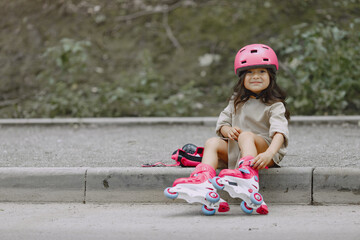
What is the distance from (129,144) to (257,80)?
2.20m

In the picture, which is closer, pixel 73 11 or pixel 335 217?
pixel 335 217

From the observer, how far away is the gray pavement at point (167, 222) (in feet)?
10.4

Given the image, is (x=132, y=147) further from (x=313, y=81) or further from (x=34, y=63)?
(x=34, y=63)

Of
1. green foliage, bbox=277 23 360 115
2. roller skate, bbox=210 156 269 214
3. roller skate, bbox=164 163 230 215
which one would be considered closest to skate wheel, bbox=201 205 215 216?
roller skate, bbox=164 163 230 215

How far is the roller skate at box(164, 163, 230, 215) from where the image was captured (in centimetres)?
361

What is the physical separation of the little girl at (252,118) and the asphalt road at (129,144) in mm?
585

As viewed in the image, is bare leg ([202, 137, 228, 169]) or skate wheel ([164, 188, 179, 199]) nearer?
skate wheel ([164, 188, 179, 199])

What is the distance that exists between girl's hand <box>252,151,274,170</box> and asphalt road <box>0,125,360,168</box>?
764 mm

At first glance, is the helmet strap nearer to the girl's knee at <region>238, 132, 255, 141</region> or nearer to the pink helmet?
the pink helmet

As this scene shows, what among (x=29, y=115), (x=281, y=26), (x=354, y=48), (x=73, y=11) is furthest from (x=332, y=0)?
(x=29, y=115)

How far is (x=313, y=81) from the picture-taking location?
7.77 metres

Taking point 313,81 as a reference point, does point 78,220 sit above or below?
below

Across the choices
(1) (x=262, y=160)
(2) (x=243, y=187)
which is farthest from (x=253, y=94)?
(2) (x=243, y=187)

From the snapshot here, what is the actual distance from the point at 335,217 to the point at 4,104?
6.32 metres
